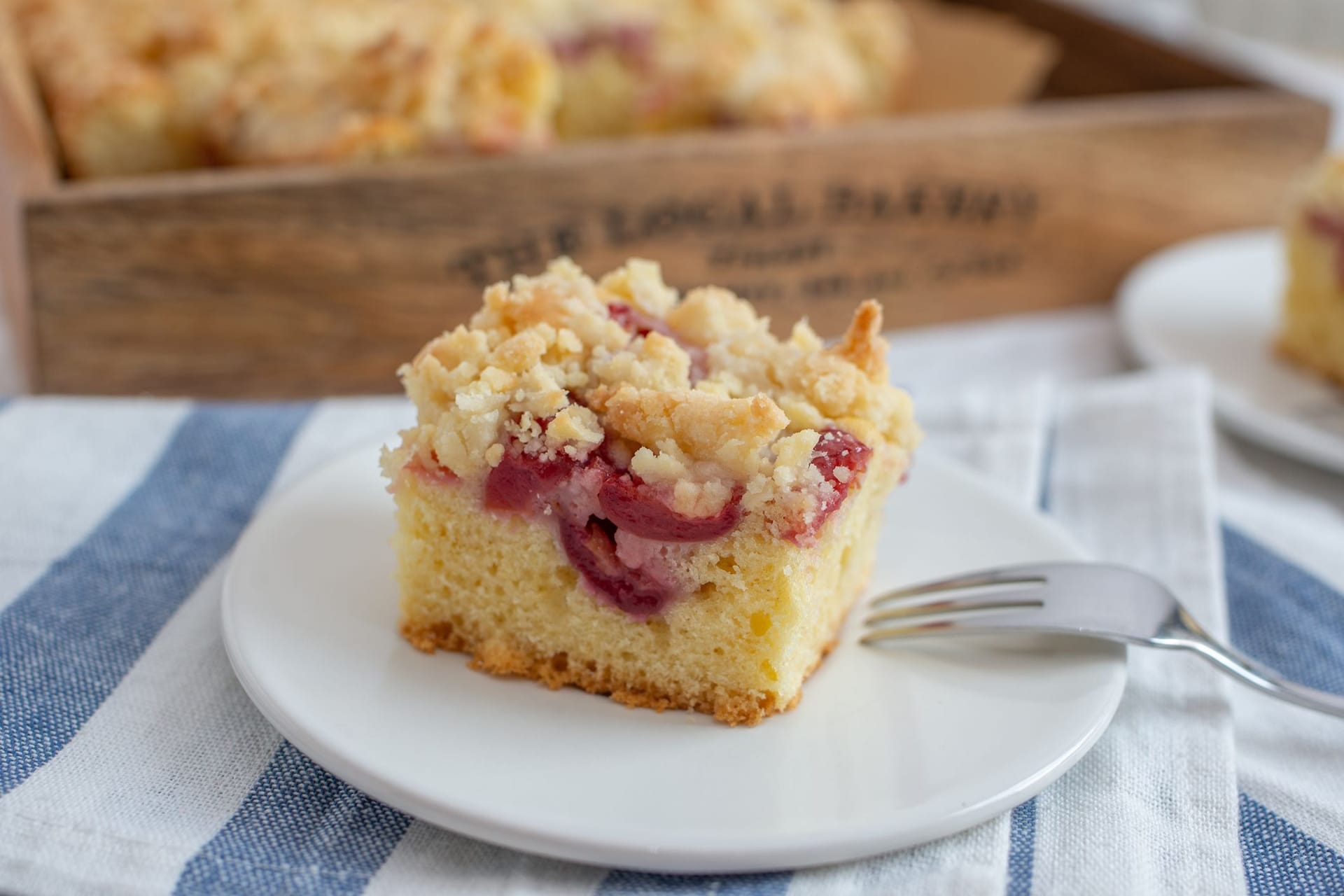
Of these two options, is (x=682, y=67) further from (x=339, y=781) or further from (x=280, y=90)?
(x=339, y=781)

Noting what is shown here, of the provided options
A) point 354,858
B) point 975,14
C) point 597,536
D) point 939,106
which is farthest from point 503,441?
point 975,14

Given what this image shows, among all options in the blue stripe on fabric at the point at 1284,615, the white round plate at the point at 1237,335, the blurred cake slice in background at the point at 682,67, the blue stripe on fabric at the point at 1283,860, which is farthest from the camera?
the blurred cake slice in background at the point at 682,67

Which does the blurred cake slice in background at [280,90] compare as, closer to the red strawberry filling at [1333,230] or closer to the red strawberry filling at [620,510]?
the red strawberry filling at [620,510]

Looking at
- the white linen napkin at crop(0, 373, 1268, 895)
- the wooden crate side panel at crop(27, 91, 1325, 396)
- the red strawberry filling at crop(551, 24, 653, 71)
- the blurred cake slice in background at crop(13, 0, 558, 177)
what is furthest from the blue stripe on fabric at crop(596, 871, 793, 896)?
the red strawberry filling at crop(551, 24, 653, 71)

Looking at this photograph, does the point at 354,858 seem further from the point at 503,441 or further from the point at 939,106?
the point at 939,106

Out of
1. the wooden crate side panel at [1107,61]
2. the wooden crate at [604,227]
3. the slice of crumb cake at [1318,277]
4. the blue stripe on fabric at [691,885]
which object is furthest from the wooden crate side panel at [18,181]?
the wooden crate side panel at [1107,61]

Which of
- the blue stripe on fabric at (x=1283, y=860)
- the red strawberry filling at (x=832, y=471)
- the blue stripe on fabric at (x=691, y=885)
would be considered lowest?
the blue stripe on fabric at (x=1283, y=860)
